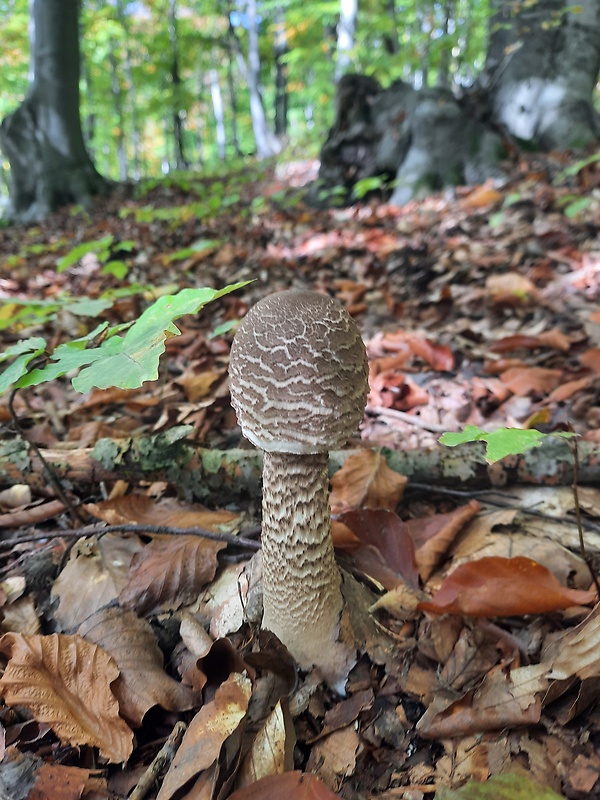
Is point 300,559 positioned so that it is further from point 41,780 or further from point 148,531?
point 41,780

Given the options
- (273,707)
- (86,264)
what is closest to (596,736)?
(273,707)

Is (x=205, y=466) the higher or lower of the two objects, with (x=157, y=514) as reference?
higher

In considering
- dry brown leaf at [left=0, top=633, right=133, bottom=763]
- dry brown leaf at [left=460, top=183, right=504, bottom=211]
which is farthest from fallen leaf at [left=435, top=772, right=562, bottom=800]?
dry brown leaf at [left=460, top=183, right=504, bottom=211]

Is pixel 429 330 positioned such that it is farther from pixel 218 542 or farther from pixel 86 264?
pixel 86 264

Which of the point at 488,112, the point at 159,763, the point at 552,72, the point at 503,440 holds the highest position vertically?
the point at 552,72

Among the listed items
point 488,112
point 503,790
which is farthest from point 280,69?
point 503,790

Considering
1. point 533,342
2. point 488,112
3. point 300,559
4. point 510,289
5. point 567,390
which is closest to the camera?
point 300,559

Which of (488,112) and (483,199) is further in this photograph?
(488,112)

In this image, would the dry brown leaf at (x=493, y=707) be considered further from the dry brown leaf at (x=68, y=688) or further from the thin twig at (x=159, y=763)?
the dry brown leaf at (x=68, y=688)
